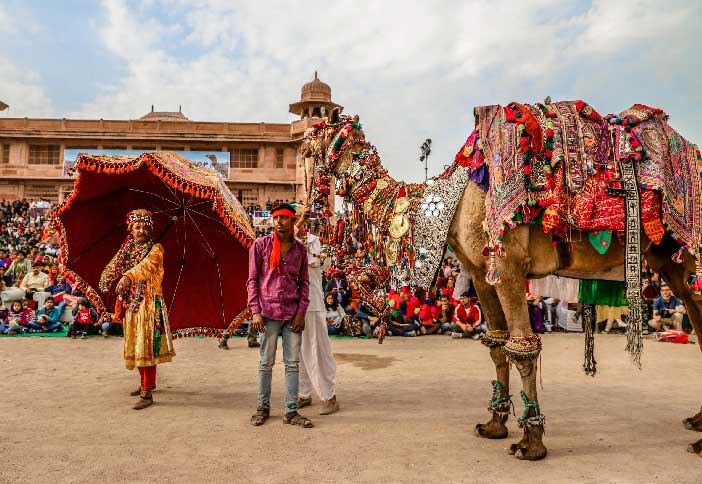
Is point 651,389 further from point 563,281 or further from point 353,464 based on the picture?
point 563,281

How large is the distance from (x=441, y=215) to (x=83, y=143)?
37755 millimetres

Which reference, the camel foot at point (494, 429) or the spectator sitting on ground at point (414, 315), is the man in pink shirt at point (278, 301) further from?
the spectator sitting on ground at point (414, 315)

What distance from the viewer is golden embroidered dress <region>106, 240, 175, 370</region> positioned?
16.4ft

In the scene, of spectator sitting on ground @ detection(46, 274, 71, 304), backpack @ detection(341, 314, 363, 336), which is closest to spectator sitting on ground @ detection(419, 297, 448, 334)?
backpack @ detection(341, 314, 363, 336)

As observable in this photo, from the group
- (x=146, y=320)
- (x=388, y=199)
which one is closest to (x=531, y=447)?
(x=388, y=199)

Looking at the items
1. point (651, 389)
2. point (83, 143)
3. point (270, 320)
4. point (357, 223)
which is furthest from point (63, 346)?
point (83, 143)

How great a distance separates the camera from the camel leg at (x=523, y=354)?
3.48 m

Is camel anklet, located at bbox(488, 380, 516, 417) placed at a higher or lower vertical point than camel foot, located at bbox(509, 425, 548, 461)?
higher

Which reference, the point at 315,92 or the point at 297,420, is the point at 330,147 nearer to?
the point at 297,420

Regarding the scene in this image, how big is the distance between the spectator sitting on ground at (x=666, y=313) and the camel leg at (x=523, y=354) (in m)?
8.53

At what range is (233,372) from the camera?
656 cm

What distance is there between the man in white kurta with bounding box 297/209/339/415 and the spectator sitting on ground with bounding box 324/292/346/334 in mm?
5778

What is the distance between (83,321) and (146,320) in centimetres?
581

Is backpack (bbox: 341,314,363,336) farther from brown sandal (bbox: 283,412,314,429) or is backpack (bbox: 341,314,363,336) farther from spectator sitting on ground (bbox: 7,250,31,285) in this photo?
spectator sitting on ground (bbox: 7,250,31,285)
